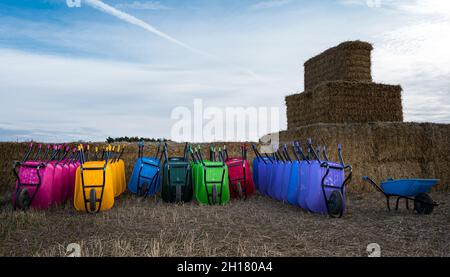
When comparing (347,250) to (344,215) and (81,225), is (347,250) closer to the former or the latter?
(344,215)

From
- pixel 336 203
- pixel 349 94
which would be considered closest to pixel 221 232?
pixel 336 203

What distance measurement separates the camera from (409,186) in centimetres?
605

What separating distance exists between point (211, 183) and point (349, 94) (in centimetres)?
476

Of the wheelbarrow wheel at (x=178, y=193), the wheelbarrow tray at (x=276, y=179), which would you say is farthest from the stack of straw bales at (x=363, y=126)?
the wheelbarrow wheel at (x=178, y=193)

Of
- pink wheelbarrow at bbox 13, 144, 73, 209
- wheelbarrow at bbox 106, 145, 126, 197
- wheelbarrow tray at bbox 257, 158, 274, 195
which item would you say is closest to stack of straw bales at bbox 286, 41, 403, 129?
wheelbarrow tray at bbox 257, 158, 274, 195

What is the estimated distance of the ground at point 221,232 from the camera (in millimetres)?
3914

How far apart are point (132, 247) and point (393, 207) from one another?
15.7 feet

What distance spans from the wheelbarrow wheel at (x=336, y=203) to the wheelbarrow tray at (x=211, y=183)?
1898 millimetres

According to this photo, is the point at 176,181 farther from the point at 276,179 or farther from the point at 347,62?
the point at 347,62

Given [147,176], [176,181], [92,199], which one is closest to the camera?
[92,199]

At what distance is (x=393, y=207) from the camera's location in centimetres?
708

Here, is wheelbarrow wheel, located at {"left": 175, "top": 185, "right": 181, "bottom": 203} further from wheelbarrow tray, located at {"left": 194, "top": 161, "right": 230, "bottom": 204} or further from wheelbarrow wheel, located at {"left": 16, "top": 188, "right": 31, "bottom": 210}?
wheelbarrow wheel, located at {"left": 16, "top": 188, "right": 31, "bottom": 210}

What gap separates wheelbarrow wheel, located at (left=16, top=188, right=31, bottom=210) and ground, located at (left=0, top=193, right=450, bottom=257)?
0.24 meters
